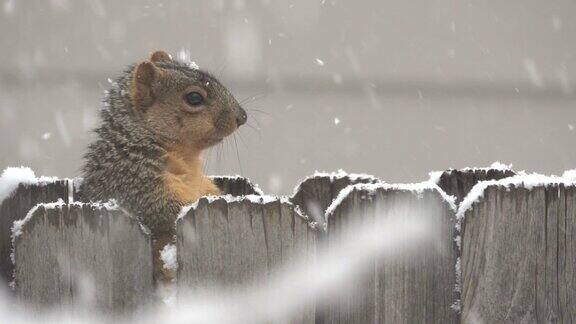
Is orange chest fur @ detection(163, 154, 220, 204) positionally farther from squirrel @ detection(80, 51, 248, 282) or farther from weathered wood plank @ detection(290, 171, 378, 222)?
weathered wood plank @ detection(290, 171, 378, 222)

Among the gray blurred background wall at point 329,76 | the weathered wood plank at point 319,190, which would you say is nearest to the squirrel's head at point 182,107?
the weathered wood plank at point 319,190

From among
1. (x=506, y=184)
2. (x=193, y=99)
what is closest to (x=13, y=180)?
(x=193, y=99)

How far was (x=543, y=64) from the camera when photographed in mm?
4770

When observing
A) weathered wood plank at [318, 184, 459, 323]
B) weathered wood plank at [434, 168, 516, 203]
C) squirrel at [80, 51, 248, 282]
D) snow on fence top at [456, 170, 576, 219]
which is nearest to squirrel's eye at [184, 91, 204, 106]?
squirrel at [80, 51, 248, 282]

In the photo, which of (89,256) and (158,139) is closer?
(89,256)

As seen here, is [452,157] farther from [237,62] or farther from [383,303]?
[383,303]

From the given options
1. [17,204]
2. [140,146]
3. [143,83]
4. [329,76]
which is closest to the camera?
[17,204]

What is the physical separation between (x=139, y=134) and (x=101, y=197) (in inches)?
9.8

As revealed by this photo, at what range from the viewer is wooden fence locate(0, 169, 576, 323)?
1.79 meters

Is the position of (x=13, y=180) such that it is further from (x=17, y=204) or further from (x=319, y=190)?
(x=319, y=190)

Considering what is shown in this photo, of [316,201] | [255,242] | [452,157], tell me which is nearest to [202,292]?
[255,242]

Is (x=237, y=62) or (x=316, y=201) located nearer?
(x=316, y=201)

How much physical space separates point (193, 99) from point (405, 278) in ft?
3.74

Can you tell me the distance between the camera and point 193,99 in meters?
2.67
